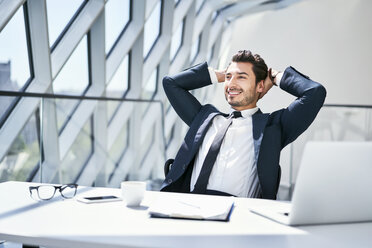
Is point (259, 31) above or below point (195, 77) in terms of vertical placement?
above

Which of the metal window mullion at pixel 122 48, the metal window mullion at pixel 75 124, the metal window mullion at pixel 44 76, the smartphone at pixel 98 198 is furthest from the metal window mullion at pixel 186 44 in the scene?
the smartphone at pixel 98 198

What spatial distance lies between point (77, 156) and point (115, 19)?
10.0ft

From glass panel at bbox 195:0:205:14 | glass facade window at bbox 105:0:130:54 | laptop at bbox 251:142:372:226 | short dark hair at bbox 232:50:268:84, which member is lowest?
laptop at bbox 251:142:372:226

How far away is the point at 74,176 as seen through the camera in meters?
3.69

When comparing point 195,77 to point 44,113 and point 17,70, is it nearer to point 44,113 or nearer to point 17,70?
point 44,113

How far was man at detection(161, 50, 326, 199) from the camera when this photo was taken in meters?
2.09

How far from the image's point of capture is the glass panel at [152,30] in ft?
24.1

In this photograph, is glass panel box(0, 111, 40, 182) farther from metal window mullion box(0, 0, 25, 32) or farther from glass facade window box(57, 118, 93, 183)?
metal window mullion box(0, 0, 25, 32)

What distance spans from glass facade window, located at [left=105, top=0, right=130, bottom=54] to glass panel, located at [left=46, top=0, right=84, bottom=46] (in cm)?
88

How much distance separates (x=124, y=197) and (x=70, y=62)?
14.0ft

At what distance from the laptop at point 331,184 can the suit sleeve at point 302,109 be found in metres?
0.93

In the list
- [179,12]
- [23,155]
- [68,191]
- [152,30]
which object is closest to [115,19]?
[152,30]

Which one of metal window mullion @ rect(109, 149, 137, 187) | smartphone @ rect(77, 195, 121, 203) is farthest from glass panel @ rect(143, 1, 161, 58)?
smartphone @ rect(77, 195, 121, 203)

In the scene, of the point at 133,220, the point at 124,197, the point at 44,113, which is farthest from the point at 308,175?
the point at 44,113
